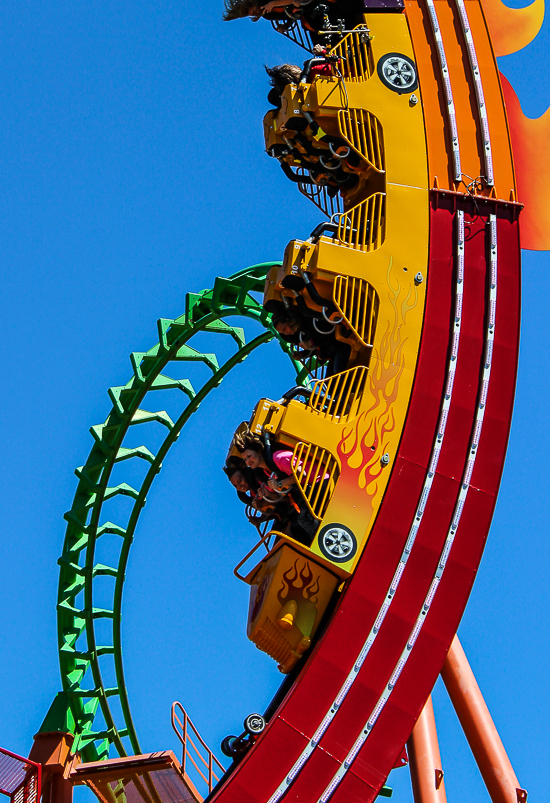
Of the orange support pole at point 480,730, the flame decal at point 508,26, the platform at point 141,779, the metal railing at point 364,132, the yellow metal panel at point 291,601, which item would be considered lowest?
the platform at point 141,779

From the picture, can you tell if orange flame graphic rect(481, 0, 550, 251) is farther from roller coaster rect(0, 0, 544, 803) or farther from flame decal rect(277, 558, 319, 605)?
flame decal rect(277, 558, 319, 605)

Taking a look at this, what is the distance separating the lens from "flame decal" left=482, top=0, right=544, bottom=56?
13.6 m

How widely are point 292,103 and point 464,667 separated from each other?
21.6ft

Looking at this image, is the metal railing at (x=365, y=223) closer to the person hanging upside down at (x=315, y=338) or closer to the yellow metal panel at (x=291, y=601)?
the person hanging upside down at (x=315, y=338)

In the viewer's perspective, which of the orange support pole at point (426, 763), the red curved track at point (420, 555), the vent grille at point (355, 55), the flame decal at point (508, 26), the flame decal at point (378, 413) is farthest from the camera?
the flame decal at point (508, 26)

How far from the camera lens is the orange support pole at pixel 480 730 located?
1160 cm

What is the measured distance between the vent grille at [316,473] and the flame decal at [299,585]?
546 mm

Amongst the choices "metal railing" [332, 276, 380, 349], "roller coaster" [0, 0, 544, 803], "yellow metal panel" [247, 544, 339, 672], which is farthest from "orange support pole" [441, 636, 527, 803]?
"metal railing" [332, 276, 380, 349]

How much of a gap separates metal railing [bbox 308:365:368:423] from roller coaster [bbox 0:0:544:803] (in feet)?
0.07

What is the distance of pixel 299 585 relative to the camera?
10758mm

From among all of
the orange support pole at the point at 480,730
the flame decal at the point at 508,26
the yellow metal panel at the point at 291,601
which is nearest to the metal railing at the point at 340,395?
the yellow metal panel at the point at 291,601

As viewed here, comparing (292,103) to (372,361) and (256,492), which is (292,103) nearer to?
(372,361)

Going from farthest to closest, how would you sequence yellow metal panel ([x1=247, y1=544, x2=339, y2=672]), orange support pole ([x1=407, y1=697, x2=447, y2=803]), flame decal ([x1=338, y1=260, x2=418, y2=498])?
orange support pole ([x1=407, y1=697, x2=447, y2=803]) < flame decal ([x1=338, y1=260, x2=418, y2=498]) < yellow metal panel ([x1=247, y1=544, x2=339, y2=672])

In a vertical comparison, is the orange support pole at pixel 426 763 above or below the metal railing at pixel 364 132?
below
